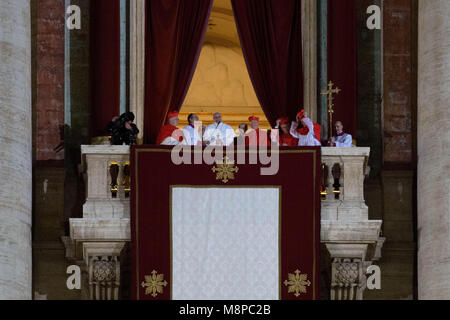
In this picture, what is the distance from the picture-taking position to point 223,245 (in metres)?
26.8

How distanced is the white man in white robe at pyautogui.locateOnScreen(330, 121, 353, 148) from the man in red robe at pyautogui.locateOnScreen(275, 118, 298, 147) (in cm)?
56

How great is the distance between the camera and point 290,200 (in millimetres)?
27016

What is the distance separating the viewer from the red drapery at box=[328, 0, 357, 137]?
2870 cm

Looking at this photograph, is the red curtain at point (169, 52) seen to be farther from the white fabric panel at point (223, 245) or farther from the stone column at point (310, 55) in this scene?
the white fabric panel at point (223, 245)

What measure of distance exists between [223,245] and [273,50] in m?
3.76

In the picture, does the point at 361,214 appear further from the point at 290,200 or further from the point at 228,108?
the point at 228,108

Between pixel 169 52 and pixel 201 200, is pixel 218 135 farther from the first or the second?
pixel 169 52

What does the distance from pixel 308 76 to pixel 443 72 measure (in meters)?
2.39

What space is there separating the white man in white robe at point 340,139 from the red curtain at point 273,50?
3.62 ft

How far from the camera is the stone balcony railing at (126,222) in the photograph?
88.5 ft

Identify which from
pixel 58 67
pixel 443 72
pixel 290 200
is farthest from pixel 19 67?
pixel 443 72

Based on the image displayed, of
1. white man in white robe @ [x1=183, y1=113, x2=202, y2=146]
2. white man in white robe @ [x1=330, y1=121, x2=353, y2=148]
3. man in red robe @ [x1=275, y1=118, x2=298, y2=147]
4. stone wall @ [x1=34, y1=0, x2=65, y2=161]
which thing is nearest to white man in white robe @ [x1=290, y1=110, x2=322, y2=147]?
man in red robe @ [x1=275, y1=118, x2=298, y2=147]

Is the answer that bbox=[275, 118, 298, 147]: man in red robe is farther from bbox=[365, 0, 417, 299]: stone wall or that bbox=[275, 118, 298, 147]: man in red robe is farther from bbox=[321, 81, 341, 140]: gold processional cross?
bbox=[365, 0, 417, 299]: stone wall

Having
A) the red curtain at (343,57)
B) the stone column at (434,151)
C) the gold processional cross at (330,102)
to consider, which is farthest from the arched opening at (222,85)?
the stone column at (434,151)
